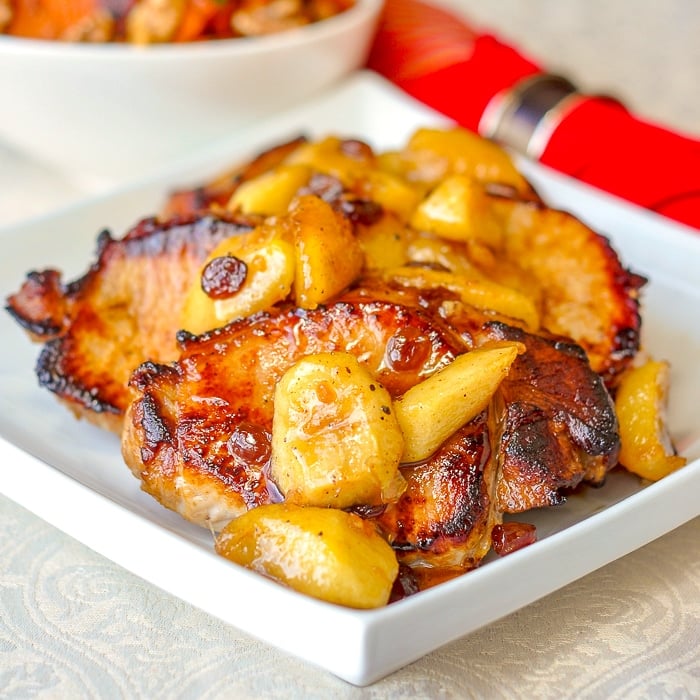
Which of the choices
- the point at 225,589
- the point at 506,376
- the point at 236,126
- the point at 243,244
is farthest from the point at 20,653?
the point at 236,126

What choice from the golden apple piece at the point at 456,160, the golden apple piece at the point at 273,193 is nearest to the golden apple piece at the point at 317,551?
the golden apple piece at the point at 273,193

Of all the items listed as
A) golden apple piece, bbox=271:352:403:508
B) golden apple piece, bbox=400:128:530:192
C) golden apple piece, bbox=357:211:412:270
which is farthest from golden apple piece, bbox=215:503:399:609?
golden apple piece, bbox=400:128:530:192

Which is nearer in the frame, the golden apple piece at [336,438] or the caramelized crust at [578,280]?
the golden apple piece at [336,438]

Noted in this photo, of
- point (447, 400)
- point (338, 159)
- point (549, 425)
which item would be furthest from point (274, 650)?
point (338, 159)

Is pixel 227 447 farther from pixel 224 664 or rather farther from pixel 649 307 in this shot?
pixel 649 307

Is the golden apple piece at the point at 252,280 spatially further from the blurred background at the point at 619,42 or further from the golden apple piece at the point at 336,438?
the blurred background at the point at 619,42

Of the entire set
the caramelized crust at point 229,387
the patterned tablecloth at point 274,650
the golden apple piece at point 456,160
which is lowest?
the patterned tablecloth at point 274,650
